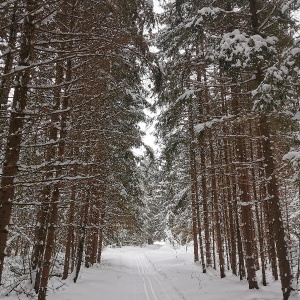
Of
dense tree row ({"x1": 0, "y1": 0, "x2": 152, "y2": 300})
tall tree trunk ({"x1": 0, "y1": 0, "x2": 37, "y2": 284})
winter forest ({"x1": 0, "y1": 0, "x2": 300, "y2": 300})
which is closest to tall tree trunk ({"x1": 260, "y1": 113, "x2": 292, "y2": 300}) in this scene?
winter forest ({"x1": 0, "y1": 0, "x2": 300, "y2": 300})

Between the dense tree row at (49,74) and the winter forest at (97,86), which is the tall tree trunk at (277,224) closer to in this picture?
the winter forest at (97,86)

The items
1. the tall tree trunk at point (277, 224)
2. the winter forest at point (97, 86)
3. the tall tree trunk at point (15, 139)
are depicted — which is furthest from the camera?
the tall tree trunk at point (277, 224)

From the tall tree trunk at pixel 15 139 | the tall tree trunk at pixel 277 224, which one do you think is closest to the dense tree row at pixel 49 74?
the tall tree trunk at pixel 15 139

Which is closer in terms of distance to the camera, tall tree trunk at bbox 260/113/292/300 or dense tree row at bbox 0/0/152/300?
dense tree row at bbox 0/0/152/300

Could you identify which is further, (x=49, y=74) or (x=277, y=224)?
(x=277, y=224)

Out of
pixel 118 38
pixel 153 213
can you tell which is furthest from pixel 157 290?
pixel 153 213

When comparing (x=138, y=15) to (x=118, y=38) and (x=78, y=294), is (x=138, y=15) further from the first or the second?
(x=78, y=294)

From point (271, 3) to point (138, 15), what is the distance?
5.10m

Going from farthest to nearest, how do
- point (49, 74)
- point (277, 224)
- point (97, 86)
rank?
point (277, 224) → point (97, 86) → point (49, 74)

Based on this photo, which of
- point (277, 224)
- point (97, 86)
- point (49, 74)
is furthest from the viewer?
point (277, 224)

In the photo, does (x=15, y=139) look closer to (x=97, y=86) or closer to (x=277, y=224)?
(x=97, y=86)

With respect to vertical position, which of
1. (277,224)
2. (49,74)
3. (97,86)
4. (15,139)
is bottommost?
(277,224)

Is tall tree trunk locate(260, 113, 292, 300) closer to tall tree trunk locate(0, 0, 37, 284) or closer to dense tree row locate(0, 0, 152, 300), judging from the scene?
dense tree row locate(0, 0, 152, 300)

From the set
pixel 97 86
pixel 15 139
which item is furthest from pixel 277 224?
pixel 15 139
